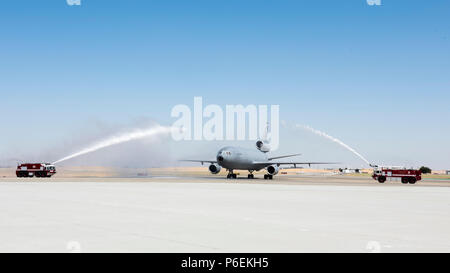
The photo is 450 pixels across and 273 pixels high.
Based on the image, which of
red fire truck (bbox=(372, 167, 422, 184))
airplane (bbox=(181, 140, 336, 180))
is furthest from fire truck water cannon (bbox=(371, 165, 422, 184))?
airplane (bbox=(181, 140, 336, 180))

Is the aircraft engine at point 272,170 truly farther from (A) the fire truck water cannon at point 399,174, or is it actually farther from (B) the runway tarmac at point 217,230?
(B) the runway tarmac at point 217,230

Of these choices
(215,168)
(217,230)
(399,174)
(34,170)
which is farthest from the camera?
(215,168)

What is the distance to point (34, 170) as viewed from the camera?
283ft

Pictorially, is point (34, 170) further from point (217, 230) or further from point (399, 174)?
point (217, 230)

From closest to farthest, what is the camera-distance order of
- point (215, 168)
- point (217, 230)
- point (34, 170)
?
1. point (217, 230)
2. point (34, 170)
3. point (215, 168)

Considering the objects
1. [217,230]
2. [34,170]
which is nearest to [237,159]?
[34,170]

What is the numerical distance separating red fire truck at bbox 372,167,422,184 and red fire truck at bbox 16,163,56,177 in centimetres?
5045

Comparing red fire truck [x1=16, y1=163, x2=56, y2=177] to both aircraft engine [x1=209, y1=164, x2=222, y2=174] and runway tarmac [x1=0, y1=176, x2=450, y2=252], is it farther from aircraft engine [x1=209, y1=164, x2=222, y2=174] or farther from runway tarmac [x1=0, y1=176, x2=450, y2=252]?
runway tarmac [x1=0, y1=176, x2=450, y2=252]

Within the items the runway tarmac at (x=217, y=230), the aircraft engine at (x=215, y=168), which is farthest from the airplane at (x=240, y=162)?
the runway tarmac at (x=217, y=230)

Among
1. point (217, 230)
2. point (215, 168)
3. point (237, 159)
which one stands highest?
point (237, 159)

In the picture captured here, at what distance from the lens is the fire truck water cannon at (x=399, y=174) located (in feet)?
251

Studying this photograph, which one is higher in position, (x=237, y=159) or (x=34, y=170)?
(x=237, y=159)
